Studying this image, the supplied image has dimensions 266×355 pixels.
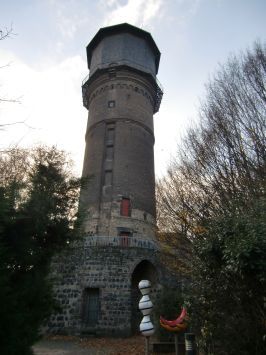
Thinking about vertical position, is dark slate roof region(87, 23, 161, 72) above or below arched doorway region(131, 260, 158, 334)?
above

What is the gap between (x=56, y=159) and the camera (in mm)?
8836

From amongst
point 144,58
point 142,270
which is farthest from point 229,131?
point 144,58

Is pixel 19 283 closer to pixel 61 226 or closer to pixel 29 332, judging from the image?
pixel 29 332

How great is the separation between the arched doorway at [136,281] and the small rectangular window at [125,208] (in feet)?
12.0

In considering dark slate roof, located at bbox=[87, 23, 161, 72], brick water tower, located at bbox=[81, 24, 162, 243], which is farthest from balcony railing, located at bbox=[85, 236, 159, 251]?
dark slate roof, located at bbox=[87, 23, 161, 72]

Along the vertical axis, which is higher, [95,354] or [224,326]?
[224,326]

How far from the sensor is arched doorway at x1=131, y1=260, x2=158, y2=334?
15.5 m

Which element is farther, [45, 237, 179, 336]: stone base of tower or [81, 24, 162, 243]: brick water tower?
[81, 24, 162, 243]: brick water tower

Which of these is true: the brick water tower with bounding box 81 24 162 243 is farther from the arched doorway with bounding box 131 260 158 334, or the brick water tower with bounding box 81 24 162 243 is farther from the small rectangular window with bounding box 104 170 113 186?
the arched doorway with bounding box 131 260 158 334

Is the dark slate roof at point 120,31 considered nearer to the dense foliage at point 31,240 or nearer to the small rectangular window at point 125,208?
the small rectangular window at point 125,208

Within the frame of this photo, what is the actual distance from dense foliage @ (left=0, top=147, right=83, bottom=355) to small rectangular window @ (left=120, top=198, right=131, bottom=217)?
1134 cm

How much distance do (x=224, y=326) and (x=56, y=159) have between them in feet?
19.6

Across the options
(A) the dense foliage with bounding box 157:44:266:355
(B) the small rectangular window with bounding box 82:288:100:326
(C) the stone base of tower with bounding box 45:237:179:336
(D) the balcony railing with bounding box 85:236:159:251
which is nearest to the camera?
(A) the dense foliage with bounding box 157:44:266:355

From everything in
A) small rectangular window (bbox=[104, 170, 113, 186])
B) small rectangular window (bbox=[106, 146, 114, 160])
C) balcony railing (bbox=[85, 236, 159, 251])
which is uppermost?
small rectangular window (bbox=[106, 146, 114, 160])
